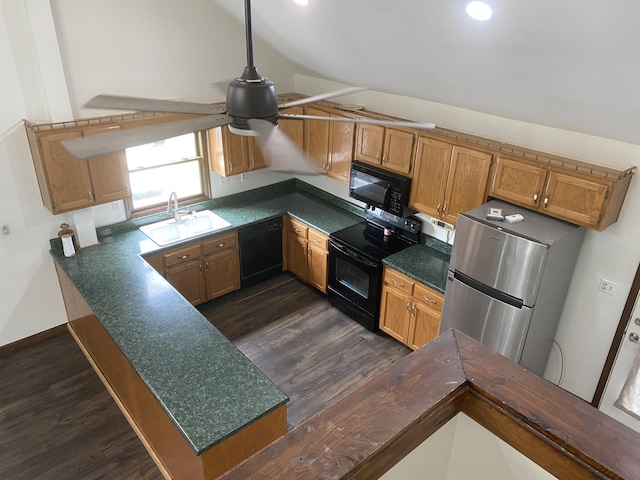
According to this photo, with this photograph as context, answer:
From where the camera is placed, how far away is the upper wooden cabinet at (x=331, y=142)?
485 centimetres

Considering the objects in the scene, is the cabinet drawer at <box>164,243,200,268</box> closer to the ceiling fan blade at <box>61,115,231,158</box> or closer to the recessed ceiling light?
the ceiling fan blade at <box>61,115,231,158</box>

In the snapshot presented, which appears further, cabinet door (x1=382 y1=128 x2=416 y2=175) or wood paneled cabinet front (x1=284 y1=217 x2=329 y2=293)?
wood paneled cabinet front (x1=284 y1=217 x2=329 y2=293)

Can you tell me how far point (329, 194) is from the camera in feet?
18.9

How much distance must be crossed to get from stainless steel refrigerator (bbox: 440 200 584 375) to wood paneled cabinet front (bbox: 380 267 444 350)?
283mm

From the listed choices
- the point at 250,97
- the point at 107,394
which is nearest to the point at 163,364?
the point at 107,394

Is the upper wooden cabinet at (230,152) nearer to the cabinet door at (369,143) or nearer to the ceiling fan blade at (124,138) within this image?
the cabinet door at (369,143)

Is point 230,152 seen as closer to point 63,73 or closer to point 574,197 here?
point 63,73

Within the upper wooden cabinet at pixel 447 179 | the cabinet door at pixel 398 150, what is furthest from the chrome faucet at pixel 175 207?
the upper wooden cabinet at pixel 447 179

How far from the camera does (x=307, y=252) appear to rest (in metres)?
5.39

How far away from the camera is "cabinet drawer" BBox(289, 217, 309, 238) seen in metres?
5.32

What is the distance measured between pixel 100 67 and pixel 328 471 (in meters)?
4.22

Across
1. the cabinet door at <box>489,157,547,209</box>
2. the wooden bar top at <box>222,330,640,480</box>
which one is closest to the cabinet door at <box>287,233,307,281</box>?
the cabinet door at <box>489,157,547,209</box>

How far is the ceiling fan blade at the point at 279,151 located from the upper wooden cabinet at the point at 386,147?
2154mm

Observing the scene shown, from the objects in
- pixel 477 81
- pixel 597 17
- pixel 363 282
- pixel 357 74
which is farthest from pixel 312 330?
pixel 597 17
